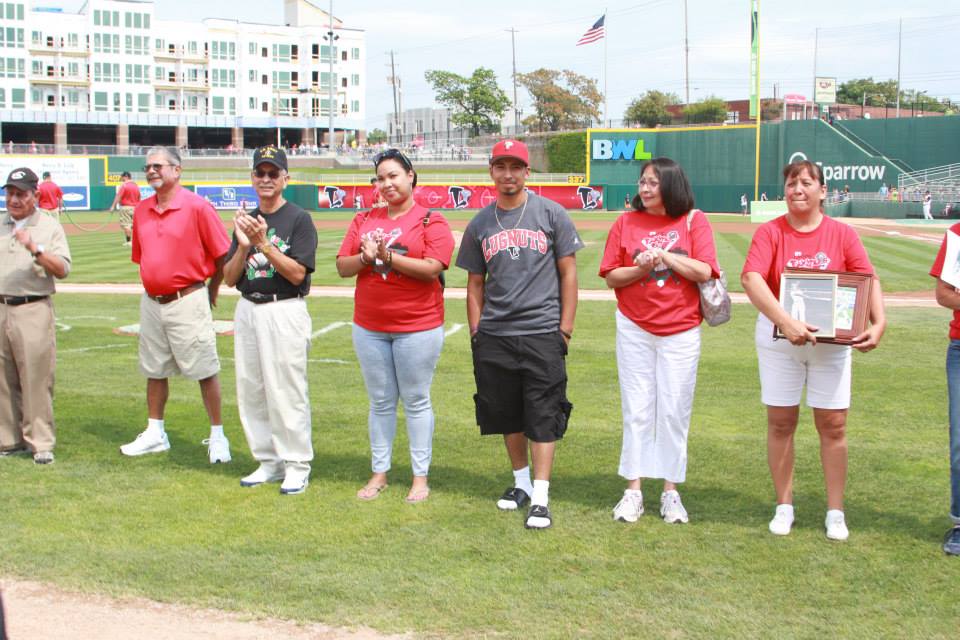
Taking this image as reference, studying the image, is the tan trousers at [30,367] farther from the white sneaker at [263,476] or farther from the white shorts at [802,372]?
the white shorts at [802,372]

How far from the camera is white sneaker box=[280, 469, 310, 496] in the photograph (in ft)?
19.9

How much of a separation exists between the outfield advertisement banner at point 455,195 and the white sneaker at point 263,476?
4575cm

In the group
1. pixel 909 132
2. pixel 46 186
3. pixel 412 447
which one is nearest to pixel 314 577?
pixel 412 447

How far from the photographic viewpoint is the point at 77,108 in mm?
87375

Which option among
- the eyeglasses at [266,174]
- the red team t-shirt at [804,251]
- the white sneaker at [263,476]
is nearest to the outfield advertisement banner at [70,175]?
the white sneaker at [263,476]

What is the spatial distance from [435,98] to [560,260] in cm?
9531

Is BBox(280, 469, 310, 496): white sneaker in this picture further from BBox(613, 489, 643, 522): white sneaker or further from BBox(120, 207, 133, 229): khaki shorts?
BBox(120, 207, 133, 229): khaki shorts

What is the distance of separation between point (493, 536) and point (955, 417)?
2.42 meters

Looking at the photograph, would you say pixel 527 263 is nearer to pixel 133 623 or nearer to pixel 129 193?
pixel 133 623

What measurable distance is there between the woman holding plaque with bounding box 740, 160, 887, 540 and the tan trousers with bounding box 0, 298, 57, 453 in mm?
4613

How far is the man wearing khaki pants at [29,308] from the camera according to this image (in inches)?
263

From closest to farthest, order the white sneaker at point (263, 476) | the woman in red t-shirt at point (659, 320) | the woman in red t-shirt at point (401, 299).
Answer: the woman in red t-shirt at point (659, 320) → the woman in red t-shirt at point (401, 299) → the white sneaker at point (263, 476)

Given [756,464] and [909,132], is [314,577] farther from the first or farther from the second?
[909,132]

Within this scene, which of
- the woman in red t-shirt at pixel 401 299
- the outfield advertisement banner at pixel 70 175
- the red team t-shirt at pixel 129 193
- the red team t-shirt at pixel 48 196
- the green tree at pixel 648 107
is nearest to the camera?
the woman in red t-shirt at pixel 401 299
